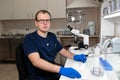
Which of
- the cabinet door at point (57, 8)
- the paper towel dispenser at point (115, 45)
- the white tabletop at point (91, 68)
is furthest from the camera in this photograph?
the cabinet door at point (57, 8)

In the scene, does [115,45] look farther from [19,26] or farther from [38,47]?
[19,26]

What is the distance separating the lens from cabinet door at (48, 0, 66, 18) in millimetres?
4555

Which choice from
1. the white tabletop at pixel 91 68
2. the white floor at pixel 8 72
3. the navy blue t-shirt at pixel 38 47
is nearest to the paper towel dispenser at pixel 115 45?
the white tabletop at pixel 91 68

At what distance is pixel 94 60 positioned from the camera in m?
1.94

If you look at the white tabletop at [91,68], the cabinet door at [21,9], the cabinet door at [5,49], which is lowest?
the cabinet door at [5,49]

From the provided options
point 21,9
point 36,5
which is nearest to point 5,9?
point 21,9

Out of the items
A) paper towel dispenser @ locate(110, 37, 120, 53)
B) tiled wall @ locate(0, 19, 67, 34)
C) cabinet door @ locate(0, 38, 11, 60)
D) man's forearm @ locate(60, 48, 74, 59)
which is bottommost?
cabinet door @ locate(0, 38, 11, 60)

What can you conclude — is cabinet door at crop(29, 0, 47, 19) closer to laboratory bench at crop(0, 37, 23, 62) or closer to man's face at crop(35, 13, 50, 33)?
laboratory bench at crop(0, 37, 23, 62)

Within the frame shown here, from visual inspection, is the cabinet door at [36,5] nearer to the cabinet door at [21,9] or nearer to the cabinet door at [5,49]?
the cabinet door at [21,9]

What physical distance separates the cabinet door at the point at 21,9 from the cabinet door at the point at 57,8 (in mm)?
665

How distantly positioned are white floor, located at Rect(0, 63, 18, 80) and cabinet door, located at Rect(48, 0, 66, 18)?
70.6 inches

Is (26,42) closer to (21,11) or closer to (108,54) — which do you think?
(108,54)

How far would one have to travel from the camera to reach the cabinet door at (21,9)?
4723 mm

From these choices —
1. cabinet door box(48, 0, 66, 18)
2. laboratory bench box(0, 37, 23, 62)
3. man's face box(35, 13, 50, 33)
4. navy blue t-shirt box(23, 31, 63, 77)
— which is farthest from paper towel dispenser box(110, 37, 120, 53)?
laboratory bench box(0, 37, 23, 62)
